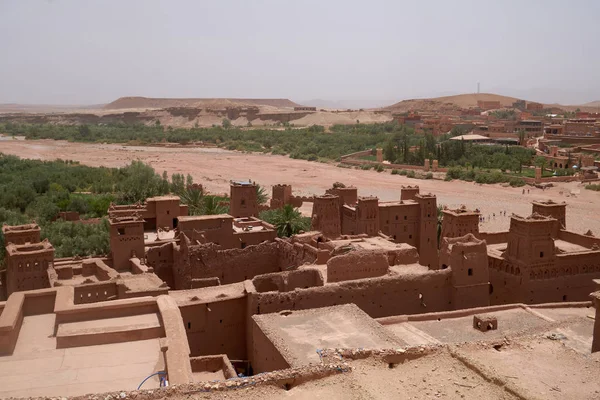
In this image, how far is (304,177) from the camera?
2800 inches

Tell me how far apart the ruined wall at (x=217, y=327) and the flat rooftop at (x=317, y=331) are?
1628 mm

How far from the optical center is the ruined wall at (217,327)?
1706 cm

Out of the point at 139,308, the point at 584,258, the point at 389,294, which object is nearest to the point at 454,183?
the point at 584,258

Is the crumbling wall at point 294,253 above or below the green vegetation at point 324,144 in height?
above

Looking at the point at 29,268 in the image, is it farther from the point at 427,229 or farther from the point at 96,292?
the point at 427,229

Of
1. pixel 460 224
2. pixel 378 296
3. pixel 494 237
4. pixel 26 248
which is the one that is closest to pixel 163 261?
pixel 26 248

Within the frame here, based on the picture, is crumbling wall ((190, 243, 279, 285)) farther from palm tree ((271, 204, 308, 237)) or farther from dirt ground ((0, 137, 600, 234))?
dirt ground ((0, 137, 600, 234))

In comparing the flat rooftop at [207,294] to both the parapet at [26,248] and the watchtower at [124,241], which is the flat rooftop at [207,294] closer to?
the watchtower at [124,241]

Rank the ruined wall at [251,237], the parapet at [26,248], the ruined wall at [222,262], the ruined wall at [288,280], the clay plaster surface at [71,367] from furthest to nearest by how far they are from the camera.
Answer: the ruined wall at [251,237] < the ruined wall at [222,262] < the parapet at [26,248] < the ruined wall at [288,280] < the clay plaster surface at [71,367]

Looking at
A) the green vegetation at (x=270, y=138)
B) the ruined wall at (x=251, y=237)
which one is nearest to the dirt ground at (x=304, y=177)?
the green vegetation at (x=270, y=138)

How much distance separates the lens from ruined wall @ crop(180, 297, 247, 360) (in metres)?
17.1

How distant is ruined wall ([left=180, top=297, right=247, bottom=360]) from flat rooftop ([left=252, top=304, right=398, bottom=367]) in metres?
1.63

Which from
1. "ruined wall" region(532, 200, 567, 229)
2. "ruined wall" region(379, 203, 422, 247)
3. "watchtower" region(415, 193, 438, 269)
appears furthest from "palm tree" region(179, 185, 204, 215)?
"ruined wall" region(532, 200, 567, 229)

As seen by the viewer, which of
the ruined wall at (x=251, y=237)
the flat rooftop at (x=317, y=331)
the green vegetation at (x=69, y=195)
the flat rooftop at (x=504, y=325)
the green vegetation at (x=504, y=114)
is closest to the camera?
the flat rooftop at (x=317, y=331)
